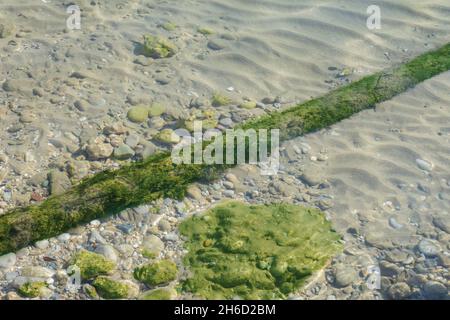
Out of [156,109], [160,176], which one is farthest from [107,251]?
[156,109]

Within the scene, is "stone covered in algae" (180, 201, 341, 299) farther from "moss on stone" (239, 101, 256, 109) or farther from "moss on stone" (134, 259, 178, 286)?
"moss on stone" (239, 101, 256, 109)

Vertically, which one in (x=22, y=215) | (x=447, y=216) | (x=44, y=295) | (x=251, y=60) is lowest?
(x=44, y=295)

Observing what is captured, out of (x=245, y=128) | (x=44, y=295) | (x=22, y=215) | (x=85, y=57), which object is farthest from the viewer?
(x=85, y=57)

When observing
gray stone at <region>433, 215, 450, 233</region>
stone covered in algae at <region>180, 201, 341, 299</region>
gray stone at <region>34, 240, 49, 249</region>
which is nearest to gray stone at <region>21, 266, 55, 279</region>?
gray stone at <region>34, 240, 49, 249</region>

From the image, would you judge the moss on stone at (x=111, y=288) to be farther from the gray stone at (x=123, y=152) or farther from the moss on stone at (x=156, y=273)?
the gray stone at (x=123, y=152)

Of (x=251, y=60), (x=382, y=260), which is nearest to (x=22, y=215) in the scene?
(x=382, y=260)

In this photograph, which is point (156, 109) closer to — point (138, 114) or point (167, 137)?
point (138, 114)

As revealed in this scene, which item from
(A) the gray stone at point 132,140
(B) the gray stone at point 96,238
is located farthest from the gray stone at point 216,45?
(B) the gray stone at point 96,238

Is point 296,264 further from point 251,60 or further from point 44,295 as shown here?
point 251,60
